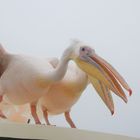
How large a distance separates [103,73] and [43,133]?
0.57 ft

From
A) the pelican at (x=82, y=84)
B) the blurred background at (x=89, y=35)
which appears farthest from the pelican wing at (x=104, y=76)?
the blurred background at (x=89, y=35)

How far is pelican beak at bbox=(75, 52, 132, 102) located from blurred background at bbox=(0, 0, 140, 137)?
459 mm

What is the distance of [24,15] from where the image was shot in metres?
1.24

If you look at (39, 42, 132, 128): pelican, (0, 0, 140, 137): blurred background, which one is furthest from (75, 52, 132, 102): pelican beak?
(0, 0, 140, 137): blurred background

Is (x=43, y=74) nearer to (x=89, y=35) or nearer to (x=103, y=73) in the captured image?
(x=103, y=73)

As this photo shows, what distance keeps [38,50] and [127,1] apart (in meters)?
0.44

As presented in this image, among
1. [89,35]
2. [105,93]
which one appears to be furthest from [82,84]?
[89,35]

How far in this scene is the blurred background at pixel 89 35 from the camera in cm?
122

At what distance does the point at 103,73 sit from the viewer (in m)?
0.71

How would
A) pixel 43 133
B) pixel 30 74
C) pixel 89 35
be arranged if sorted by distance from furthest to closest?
pixel 89 35 < pixel 30 74 < pixel 43 133

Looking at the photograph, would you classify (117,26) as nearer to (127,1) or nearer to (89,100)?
(127,1)

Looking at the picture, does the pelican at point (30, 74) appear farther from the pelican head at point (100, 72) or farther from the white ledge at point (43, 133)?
the white ledge at point (43, 133)

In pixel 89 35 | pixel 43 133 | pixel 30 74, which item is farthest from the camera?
pixel 89 35

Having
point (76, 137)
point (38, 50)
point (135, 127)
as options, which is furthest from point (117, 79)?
point (135, 127)
